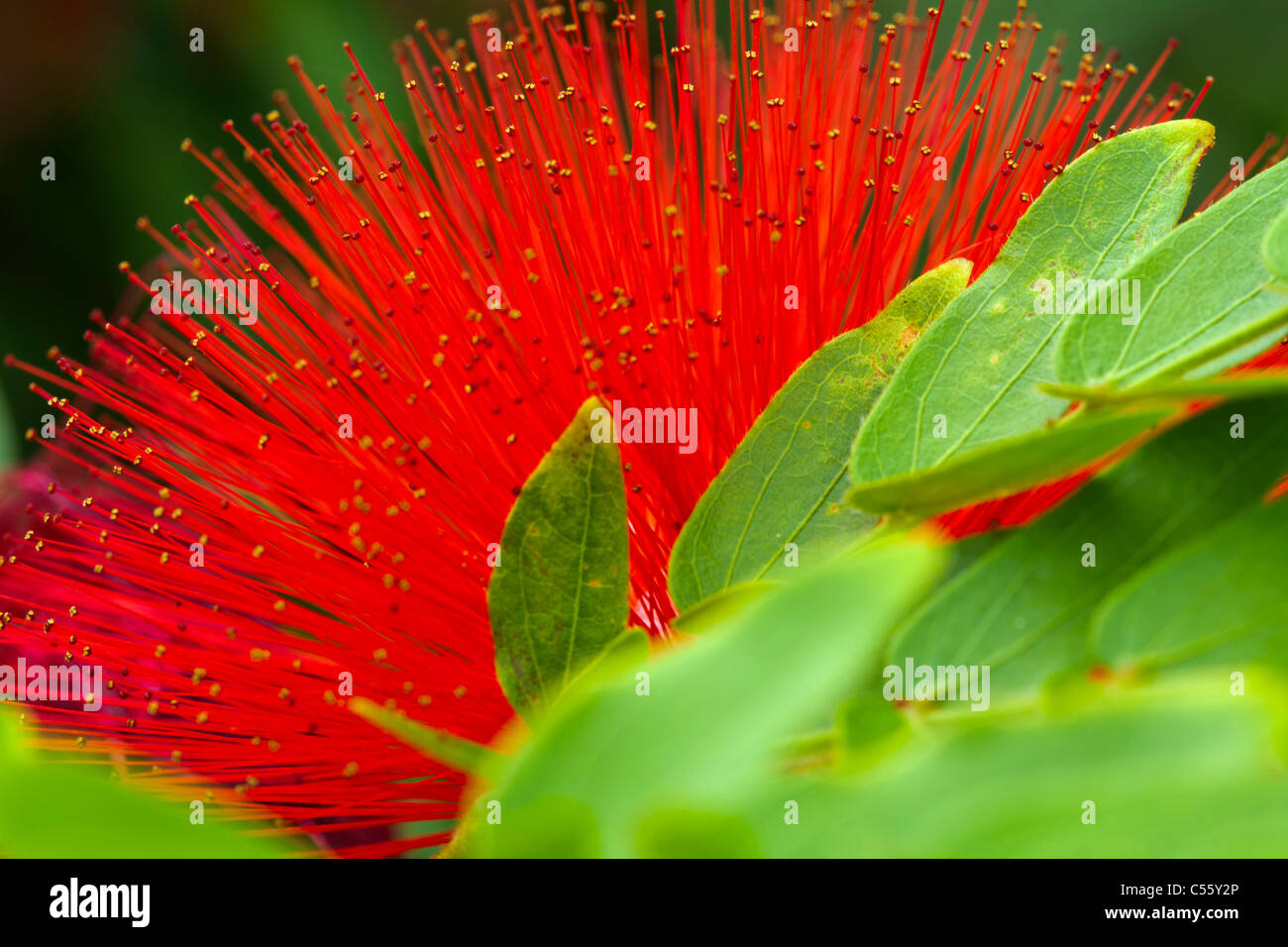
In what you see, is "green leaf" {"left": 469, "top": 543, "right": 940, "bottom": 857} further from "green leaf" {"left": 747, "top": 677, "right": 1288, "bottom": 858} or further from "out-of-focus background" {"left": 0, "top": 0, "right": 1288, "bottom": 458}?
→ "out-of-focus background" {"left": 0, "top": 0, "right": 1288, "bottom": 458}

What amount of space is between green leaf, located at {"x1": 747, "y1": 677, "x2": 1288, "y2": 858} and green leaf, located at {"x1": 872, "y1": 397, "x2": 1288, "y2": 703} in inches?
6.6

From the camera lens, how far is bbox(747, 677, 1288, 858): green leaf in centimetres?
39

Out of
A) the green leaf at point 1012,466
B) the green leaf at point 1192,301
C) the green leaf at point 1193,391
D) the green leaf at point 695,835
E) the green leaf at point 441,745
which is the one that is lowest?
the green leaf at point 695,835

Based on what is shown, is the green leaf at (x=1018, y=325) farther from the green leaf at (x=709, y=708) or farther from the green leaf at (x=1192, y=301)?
the green leaf at (x=709, y=708)

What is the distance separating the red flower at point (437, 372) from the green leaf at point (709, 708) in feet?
1.21

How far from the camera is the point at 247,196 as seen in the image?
1.11 meters

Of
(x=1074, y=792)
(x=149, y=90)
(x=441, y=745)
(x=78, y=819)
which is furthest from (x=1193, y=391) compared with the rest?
(x=149, y=90)

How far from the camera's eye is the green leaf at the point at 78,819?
45 centimetres

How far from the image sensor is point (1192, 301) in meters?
0.66

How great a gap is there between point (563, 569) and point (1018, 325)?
0.29 meters

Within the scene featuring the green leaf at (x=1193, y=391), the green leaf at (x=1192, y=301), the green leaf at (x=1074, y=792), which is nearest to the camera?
the green leaf at (x=1074, y=792)

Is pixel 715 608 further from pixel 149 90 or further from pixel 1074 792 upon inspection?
pixel 149 90

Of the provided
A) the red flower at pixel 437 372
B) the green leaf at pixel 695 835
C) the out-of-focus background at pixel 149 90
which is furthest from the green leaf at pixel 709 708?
the out-of-focus background at pixel 149 90

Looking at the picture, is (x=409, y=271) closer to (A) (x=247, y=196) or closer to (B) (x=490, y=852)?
(A) (x=247, y=196)
